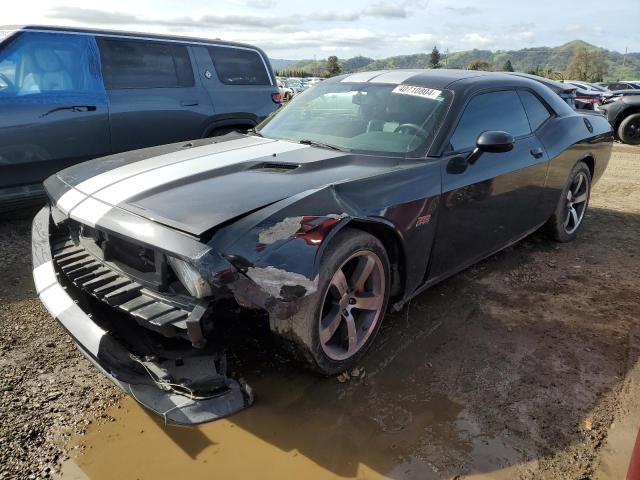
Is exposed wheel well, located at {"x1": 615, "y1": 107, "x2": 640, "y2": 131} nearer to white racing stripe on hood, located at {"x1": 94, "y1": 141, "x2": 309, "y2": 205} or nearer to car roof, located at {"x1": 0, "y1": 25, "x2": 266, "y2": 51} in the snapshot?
car roof, located at {"x1": 0, "y1": 25, "x2": 266, "y2": 51}

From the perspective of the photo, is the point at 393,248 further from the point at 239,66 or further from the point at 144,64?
the point at 239,66

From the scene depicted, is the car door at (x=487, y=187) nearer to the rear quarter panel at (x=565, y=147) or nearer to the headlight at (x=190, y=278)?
the rear quarter panel at (x=565, y=147)

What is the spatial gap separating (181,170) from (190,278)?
2.88ft

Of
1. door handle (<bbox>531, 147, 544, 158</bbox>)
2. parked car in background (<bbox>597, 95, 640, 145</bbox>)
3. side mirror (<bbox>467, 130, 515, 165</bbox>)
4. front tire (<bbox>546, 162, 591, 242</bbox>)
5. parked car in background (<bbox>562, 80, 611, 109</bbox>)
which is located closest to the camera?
side mirror (<bbox>467, 130, 515, 165</bbox>)

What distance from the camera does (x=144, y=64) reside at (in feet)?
17.5

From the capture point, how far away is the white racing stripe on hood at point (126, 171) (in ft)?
8.63

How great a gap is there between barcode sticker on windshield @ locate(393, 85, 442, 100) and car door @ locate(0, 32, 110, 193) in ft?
9.95

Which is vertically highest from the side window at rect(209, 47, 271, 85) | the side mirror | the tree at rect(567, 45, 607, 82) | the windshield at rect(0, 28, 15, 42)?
the windshield at rect(0, 28, 15, 42)

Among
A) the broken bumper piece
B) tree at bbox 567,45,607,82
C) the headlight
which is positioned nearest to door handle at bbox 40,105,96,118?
the broken bumper piece

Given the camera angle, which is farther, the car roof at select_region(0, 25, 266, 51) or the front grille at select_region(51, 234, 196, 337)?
the car roof at select_region(0, 25, 266, 51)

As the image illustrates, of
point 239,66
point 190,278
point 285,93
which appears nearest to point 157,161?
point 190,278

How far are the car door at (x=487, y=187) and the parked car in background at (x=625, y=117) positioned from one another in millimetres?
10334

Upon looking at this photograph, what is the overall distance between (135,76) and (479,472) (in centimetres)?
488

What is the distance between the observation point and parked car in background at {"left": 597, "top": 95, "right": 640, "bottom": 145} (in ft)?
40.3
